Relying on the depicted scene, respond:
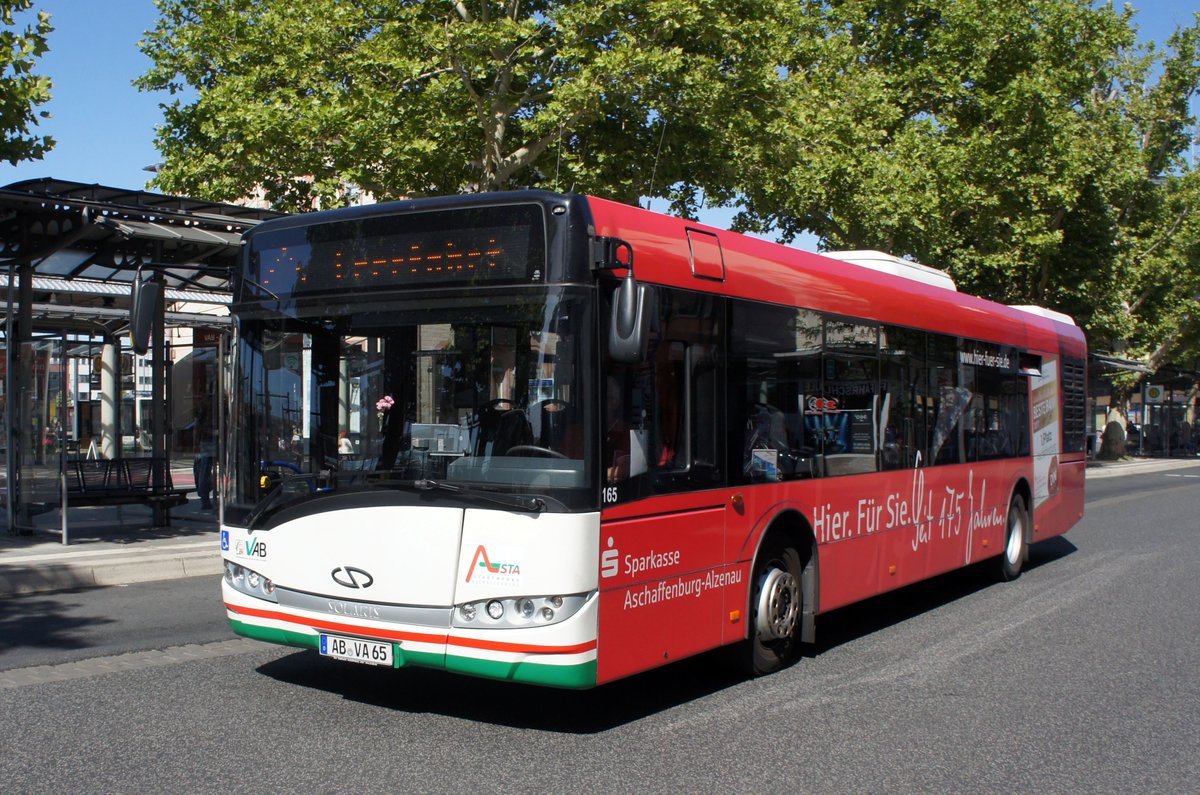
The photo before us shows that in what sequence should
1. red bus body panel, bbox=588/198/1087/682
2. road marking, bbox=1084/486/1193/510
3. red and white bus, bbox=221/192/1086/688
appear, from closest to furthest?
red and white bus, bbox=221/192/1086/688, red bus body panel, bbox=588/198/1087/682, road marking, bbox=1084/486/1193/510

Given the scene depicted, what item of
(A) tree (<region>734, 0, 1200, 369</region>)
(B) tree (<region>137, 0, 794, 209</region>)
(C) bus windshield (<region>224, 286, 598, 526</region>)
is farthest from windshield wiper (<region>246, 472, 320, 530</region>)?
(A) tree (<region>734, 0, 1200, 369</region>)

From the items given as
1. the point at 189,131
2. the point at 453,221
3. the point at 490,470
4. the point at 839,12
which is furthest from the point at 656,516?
the point at 839,12

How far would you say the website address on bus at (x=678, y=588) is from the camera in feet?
20.7

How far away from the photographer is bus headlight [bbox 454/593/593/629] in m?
5.86

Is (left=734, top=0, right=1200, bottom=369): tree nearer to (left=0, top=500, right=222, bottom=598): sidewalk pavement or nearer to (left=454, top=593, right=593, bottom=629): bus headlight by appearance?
(left=0, top=500, right=222, bottom=598): sidewalk pavement

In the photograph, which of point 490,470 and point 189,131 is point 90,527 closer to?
point 189,131

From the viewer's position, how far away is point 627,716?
22.2 feet

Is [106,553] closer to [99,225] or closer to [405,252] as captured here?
[99,225]

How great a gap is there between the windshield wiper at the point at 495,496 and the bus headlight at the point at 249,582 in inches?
47.4

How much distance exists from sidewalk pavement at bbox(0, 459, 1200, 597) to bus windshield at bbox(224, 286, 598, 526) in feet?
17.5

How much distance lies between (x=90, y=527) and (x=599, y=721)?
11.3 meters

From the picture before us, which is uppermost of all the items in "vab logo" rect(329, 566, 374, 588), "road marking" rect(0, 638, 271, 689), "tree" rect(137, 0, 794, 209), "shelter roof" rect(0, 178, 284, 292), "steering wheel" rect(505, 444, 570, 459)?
"tree" rect(137, 0, 794, 209)

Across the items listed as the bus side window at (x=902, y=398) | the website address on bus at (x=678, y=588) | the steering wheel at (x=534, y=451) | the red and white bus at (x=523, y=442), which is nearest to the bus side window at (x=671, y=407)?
the red and white bus at (x=523, y=442)

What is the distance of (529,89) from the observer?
20344 millimetres
